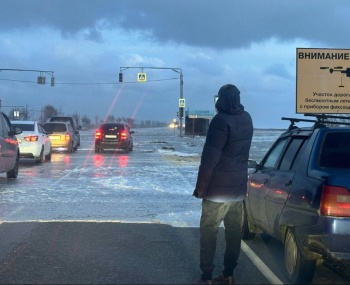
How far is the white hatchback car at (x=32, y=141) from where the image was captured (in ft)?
64.7

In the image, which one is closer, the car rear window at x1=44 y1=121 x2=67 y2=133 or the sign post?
the sign post

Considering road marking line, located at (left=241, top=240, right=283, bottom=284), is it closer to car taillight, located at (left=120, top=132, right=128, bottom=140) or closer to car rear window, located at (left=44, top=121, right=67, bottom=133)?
car taillight, located at (left=120, top=132, right=128, bottom=140)

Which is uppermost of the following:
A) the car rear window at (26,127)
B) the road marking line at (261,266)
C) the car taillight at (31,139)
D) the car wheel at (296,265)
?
the car rear window at (26,127)

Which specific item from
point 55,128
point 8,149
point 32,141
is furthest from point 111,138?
point 8,149

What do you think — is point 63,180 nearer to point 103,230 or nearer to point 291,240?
point 103,230

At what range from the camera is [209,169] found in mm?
4840

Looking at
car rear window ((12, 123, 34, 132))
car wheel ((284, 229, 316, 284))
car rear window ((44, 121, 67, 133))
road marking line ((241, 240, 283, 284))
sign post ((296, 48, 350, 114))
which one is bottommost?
road marking line ((241, 240, 283, 284))

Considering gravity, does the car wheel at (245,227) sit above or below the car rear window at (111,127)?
below

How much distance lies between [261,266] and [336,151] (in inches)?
63.9

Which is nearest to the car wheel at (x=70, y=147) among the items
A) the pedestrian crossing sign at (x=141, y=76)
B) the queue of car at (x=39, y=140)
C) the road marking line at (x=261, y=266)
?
the queue of car at (x=39, y=140)

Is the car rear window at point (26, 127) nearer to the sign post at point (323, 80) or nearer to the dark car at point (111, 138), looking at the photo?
the dark car at point (111, 138)

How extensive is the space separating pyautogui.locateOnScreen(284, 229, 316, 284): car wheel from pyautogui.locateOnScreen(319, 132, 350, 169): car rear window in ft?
2.49

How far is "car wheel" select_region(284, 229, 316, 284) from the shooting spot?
200 inches

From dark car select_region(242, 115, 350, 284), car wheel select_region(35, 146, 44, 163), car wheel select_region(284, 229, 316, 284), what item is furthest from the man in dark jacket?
car wheel select_region(35, 146, 44, 163)
